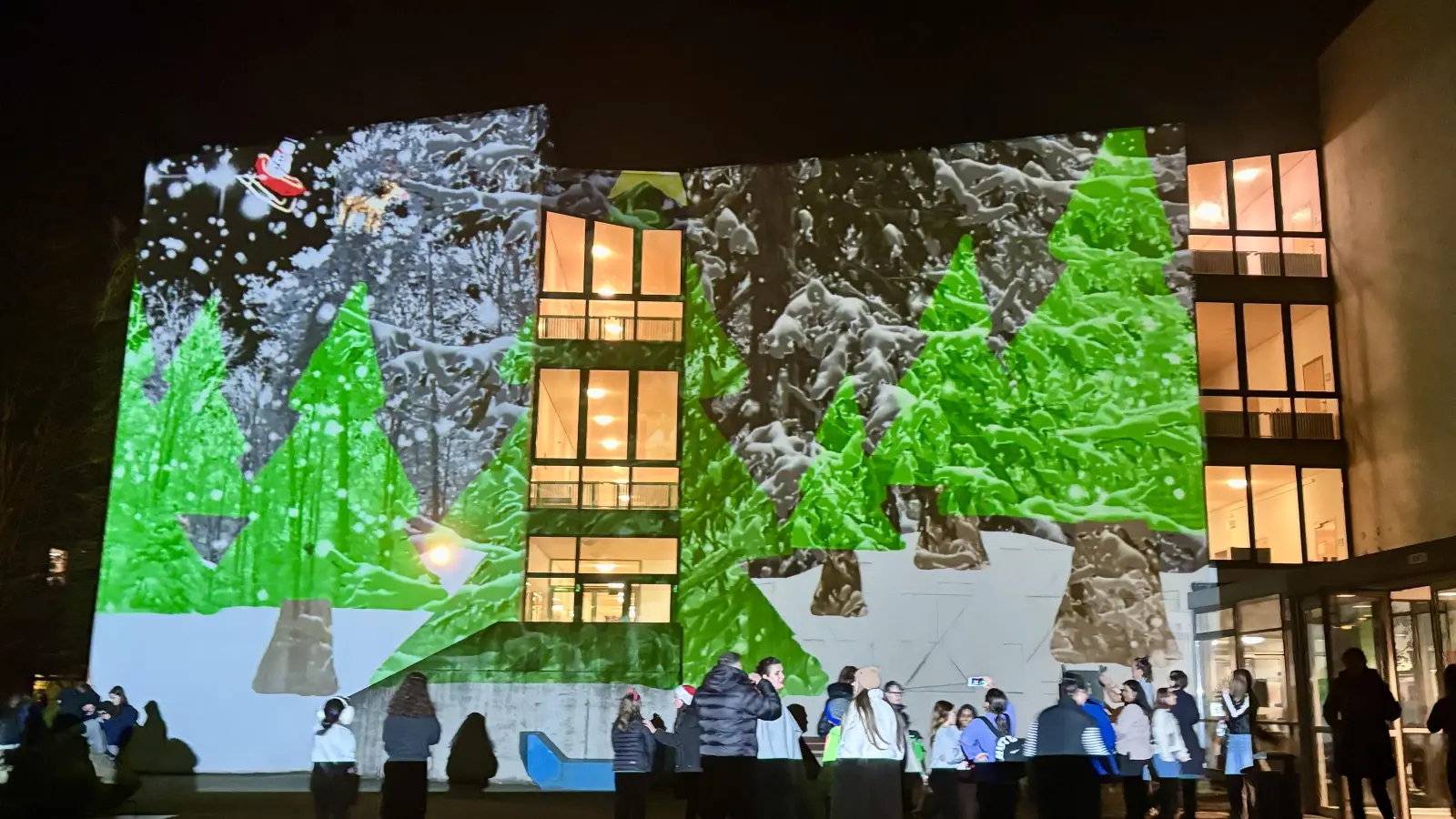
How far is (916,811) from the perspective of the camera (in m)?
10.9

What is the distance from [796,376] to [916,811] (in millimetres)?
5241

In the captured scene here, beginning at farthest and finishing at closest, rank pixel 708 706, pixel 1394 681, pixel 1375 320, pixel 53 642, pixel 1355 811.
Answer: pixel 53 642 → pixel 1375 320 → pixel 1394 681 → pixel 1355 811 → pixel 708 706

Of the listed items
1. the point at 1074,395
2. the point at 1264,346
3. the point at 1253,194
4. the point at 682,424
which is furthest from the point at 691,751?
the point at 1253,194

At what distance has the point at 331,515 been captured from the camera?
1341cm

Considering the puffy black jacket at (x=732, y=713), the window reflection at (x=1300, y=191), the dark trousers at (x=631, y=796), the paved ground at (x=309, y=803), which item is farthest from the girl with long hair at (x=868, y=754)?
the window reflection at (x=1300, y=191)

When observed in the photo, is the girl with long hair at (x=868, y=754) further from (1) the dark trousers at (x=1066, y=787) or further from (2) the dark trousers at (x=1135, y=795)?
(2) the dark trousers at (x=1135, y=795)

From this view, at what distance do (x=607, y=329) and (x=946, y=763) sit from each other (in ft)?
25.6

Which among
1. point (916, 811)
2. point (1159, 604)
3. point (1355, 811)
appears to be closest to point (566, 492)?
point (916, 811)

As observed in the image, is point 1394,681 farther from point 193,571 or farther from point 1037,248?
point 193,571

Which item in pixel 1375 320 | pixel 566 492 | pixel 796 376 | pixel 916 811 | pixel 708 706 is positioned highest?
pixel 1375 320

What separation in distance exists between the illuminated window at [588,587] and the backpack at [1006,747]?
5545mm

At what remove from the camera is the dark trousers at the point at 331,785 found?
30.5 feet

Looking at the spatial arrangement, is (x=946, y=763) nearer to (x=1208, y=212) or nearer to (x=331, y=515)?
(x=331, y=515)

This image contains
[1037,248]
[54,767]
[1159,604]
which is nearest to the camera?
[54,767]
